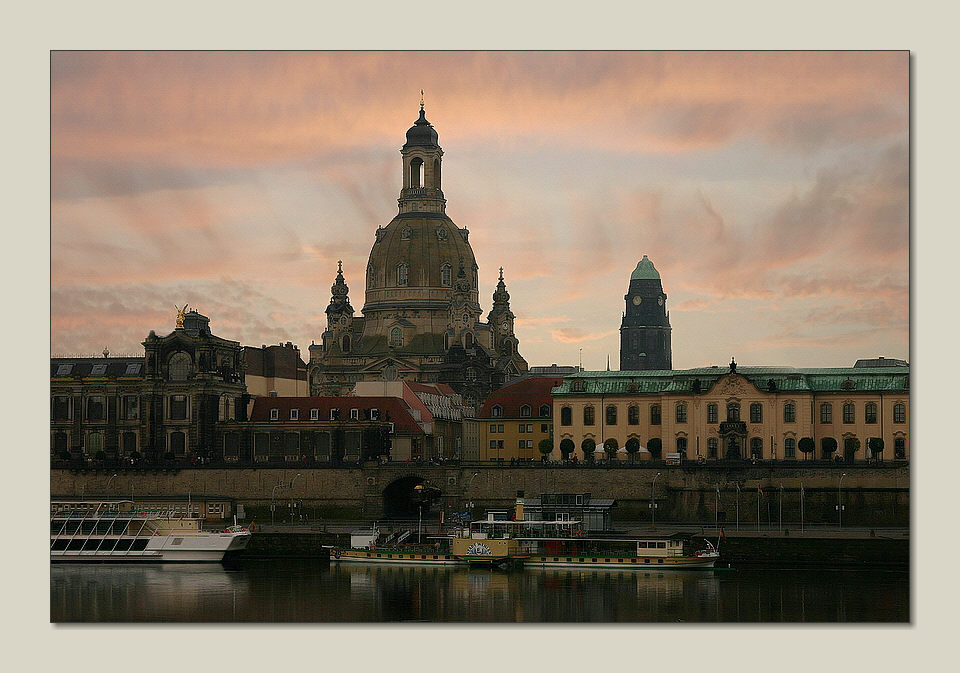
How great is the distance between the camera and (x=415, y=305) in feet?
574

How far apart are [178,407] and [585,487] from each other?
2891 cm

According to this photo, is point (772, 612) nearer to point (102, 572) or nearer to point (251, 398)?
point (102, 572)

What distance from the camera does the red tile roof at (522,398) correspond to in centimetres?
13200

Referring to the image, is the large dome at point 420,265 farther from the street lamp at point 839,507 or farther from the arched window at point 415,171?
the street lamp at point 839,507

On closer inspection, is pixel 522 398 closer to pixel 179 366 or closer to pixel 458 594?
pixel 179 366

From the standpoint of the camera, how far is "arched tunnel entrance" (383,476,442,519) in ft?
383

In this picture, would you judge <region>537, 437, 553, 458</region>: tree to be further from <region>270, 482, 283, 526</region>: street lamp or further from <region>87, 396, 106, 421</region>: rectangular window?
<region>87, 396, 106, 421</region>: rectangular window

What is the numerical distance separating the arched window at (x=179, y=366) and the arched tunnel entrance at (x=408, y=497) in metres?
16.4

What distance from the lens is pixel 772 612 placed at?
248 ft

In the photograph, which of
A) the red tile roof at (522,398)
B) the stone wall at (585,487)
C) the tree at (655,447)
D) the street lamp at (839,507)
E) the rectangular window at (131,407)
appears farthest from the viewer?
the red tile roof at (522,398)

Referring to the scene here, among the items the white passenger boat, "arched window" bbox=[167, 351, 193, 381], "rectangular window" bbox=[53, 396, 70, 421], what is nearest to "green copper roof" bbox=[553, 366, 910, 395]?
"arched window" bbox=[167, 351, 193, 381]

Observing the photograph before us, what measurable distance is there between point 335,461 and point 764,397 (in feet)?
93.2

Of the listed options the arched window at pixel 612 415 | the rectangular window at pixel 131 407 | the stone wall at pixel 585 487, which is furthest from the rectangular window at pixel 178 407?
the arched window at pixel 612 415

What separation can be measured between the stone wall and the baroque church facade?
52.4 meters
